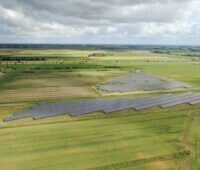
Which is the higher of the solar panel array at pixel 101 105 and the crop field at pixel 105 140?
the solar panel array at pixel 101 105

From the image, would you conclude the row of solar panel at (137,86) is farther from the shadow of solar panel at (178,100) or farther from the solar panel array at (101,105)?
the shadow of solar panel at (178,100)

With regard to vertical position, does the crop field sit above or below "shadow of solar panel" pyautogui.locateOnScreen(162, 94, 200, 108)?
below

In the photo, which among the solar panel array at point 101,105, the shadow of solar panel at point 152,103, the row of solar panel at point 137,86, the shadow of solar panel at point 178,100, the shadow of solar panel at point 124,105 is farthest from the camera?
the row of solar panel at point 137,86

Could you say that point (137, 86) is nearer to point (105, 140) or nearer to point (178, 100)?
point (178, 100)

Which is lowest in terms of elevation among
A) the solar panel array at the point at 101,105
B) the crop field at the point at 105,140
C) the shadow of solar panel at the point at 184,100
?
the crop field at the point at 105,140

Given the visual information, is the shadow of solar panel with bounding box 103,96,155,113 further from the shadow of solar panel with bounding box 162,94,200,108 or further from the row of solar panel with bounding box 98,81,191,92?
the row of solar panel with bounding box 98,81,191,92

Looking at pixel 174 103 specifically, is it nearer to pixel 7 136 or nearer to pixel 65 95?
pixel 65 95

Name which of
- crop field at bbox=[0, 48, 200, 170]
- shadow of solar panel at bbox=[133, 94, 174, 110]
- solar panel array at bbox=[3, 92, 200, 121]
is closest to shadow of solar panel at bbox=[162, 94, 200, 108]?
solar panel array at bbox=[3, 92, 200, 121]

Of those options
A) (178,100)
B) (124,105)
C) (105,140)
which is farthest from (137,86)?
(105,140)

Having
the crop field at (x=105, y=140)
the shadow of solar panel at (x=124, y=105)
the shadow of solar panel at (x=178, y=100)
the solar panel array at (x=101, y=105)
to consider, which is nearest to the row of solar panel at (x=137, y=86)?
the solar panel array at (x=101, y=105)
